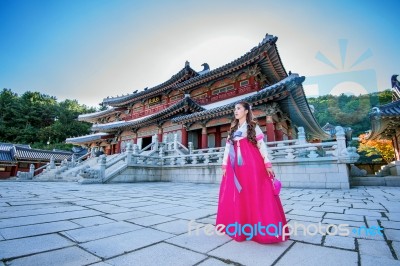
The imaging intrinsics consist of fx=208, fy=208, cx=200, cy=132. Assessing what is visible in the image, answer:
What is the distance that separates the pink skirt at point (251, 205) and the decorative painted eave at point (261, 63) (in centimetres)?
1047

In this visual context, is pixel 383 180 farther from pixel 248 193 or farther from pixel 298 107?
pixel 248 193

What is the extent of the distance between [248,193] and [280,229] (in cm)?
37

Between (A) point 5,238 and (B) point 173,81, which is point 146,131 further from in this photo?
(A) point 5,238

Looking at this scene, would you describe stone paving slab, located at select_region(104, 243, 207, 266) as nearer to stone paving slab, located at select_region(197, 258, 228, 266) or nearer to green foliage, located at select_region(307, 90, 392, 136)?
stone paving slab, located at select_region(197, 258, 228, 266)

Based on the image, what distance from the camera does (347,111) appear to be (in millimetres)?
34688

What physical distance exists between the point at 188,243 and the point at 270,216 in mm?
703

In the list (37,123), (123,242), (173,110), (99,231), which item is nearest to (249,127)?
(123,242)

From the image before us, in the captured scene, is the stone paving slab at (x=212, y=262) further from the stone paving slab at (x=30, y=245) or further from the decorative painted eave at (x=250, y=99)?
the decorative painted eave at (x=250, y=99)

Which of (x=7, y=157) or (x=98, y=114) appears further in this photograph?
(x=98, y=114)

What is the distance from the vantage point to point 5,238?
166 cm

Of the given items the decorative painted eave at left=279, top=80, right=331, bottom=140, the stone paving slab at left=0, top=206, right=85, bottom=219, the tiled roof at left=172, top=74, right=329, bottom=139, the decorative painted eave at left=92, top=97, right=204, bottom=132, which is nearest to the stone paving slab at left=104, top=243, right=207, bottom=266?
the stone paving slab at left=0, top=206, right=85, bottom=219

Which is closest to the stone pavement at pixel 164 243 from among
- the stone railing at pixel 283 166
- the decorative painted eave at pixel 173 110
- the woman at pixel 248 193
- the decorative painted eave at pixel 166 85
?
the woman at pixel 248 193

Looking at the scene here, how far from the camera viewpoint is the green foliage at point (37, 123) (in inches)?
1357

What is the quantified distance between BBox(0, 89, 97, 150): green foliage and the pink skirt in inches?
1483
